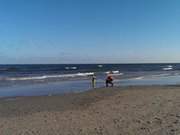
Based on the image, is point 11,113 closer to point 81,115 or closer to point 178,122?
point 81,115

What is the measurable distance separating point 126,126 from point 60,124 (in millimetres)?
2156

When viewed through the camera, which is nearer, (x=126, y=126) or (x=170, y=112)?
(x=126, y=126)

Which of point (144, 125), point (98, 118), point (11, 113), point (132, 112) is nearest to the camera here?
point (144, 125)

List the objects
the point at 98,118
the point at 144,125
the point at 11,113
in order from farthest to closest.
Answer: the point at 11,113 → the point at 98,118 → the point at 144,125

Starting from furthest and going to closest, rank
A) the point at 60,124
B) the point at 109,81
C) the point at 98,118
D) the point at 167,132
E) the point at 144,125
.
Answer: the point at 109,81 < the point at 98,118 < the point at 60,124 < the point at 144,125 < the point at 167,132

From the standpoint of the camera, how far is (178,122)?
8.90 m

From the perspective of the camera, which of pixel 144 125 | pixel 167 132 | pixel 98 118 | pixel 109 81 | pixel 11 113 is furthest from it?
pixel 109 81

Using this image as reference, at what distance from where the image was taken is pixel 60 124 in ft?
31.9

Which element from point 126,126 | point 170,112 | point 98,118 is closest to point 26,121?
point 98,118

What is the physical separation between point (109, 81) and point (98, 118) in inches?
648

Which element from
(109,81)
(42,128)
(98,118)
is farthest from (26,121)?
(109,81)

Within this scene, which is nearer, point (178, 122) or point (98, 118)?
point (178, 122)

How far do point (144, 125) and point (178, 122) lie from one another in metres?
0.99

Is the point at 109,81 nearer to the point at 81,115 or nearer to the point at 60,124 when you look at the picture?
the point at 81,115
